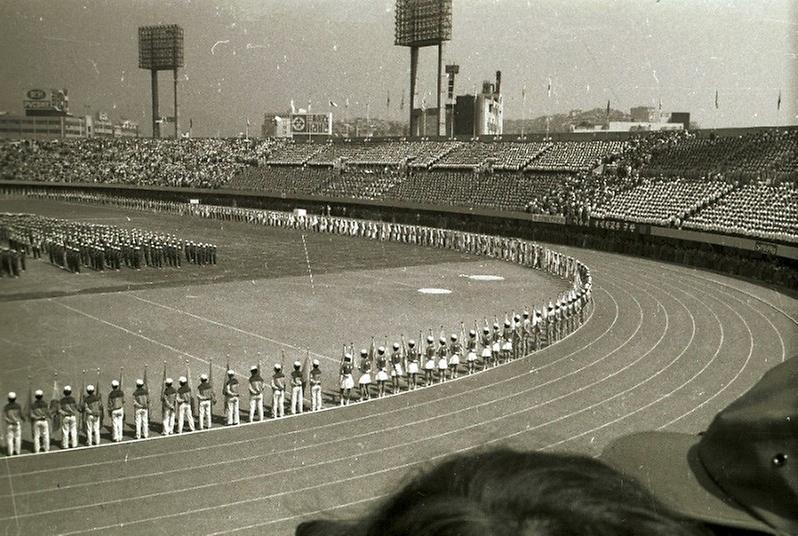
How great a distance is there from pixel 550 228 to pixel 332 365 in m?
29.0

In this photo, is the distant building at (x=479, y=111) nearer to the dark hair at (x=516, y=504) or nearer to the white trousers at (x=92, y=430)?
the white trousers at (x=92, y=430)

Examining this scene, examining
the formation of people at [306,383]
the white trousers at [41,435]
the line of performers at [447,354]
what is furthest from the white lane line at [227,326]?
the white trousers at [41,435]

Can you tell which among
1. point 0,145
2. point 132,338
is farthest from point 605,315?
point 0,145

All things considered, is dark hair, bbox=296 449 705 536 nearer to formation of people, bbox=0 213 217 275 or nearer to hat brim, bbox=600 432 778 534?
hat brim, bbox=600 432 778 534

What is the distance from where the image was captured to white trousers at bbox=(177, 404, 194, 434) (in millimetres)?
11570

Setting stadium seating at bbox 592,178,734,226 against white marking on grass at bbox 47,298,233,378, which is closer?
white marking on grass at bbox 47,298,233,378

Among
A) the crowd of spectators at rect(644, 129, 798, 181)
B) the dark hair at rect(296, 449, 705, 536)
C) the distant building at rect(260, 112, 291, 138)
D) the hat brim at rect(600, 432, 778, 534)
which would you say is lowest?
the hat brim at rect(600, 432, 778, 534)

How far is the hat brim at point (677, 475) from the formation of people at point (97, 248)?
94.2 ft

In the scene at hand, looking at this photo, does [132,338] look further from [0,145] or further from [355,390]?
[0,145]

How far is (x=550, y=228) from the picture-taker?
42.8m

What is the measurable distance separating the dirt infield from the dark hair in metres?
0.19

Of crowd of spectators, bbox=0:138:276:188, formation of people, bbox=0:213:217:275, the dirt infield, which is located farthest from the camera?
crowd of spectators, bbox=0:138:276:188

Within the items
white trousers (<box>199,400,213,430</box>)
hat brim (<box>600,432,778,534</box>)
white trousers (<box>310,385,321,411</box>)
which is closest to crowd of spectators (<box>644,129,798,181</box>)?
white trousers (<box>310,385,321,411</box>)

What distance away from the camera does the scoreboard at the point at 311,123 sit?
139375 mm
